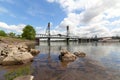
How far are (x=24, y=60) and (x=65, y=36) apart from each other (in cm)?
15375

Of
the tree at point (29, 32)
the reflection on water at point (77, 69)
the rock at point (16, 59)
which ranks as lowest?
the reflection on water at point (77, 69)

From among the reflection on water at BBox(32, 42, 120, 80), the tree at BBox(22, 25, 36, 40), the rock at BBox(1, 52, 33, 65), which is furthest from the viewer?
the tree at BBox(22, 25, 36, 40)

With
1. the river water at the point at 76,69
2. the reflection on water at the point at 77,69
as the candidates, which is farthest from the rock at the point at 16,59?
the reflection on water at the point at 77,69

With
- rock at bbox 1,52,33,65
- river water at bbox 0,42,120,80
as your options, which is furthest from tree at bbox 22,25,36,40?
rock at bbox 1,52,33,65

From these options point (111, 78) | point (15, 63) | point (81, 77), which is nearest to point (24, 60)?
point (15, 63)

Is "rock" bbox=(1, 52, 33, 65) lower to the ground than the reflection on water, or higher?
higher

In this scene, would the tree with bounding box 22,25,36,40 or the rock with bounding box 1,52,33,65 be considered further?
the tree with bounding box 22,25,36,40

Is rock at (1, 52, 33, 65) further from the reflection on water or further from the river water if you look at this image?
the reflection on water

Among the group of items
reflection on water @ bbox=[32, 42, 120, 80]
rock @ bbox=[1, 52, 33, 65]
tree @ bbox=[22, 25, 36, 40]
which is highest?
tree @ bbox=[22, 25, 36, 40]

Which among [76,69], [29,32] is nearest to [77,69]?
[76,69]

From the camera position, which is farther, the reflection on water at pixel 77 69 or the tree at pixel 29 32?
the tree at pixel 29 32

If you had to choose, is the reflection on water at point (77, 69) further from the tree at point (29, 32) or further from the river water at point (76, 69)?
the tree at point (29, 32)

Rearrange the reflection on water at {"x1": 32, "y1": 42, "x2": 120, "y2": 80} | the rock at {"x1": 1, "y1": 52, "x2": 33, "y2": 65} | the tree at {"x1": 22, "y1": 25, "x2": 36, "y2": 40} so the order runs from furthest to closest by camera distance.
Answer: the tree at {"x1": 22, "y1": 25, "x2": 36, "y2": 40} < the rock at {"x1": 1, "y1": 52, "x2": 33, "y2": 65} < the reflection on water at {"x1": 32, "y1": 42, "x2": 120, "y2": 80}

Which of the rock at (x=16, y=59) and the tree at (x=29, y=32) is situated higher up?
the tree at (x=29, y=32)
